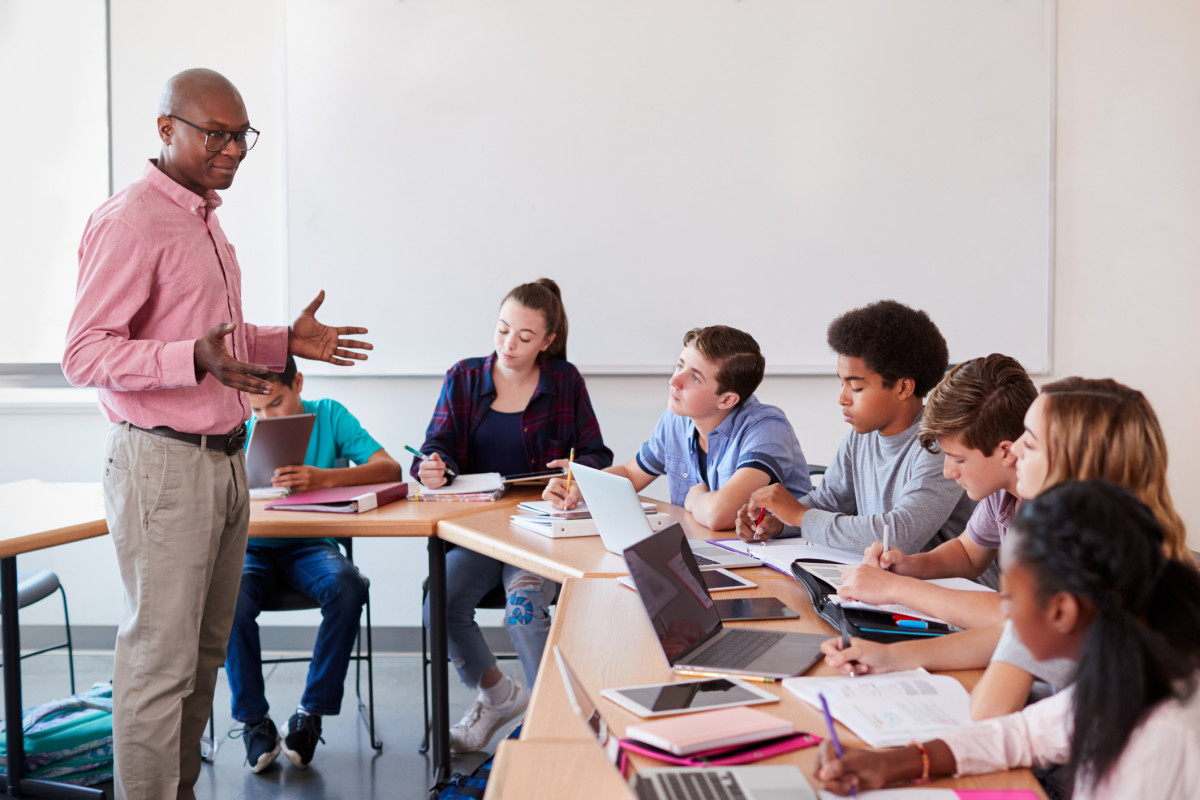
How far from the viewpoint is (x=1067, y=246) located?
3.27 metres

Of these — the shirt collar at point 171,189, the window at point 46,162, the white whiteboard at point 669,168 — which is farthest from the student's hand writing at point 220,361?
the window at point 46,162

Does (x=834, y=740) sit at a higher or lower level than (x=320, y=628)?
higher

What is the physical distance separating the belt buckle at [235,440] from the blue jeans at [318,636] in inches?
30.4

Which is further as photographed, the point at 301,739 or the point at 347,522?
the point at 301,739

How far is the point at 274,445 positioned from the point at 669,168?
1719 millimetres

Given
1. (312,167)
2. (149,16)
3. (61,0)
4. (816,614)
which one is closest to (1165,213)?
(816,614)

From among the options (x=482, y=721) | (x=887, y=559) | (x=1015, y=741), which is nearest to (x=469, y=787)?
(x=482, y=721)

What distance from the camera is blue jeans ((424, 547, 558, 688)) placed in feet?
7.94

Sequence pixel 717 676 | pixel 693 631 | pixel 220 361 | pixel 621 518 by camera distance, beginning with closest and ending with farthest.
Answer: pixel 717 676, pixel 693 631, pixel 220 361, pixel 621 518

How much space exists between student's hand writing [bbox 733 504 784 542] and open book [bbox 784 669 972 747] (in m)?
0.84

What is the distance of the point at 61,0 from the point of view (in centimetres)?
337

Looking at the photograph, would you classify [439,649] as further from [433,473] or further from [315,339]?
[315,339]

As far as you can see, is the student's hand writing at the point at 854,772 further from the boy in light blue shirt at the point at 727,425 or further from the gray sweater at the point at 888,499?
the boy in light blue shirt at the point at 727,425

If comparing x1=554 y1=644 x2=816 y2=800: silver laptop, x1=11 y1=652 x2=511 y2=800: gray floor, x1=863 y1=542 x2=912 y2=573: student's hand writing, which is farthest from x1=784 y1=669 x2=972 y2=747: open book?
x1=11 y1=652 x2=511 y2=800: gray floor
